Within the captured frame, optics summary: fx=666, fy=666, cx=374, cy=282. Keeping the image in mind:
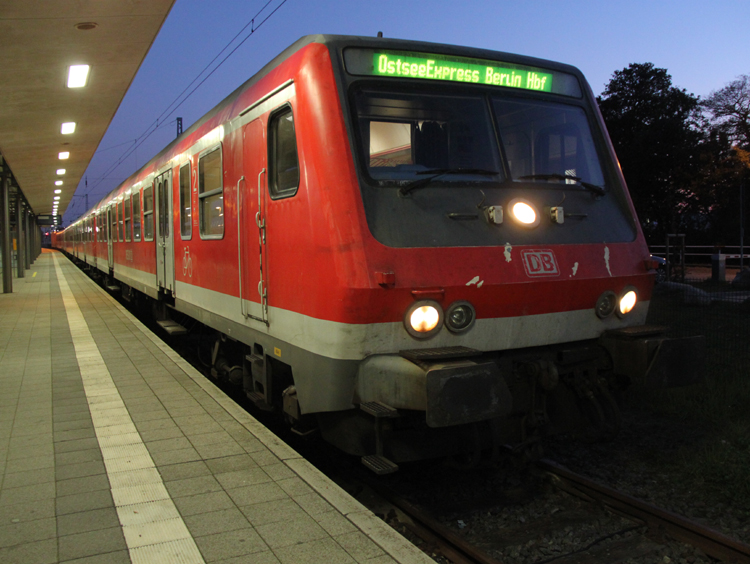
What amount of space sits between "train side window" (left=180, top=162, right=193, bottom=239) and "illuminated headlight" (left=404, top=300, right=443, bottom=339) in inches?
157

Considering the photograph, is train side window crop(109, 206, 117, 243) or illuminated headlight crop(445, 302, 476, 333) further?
train side window crop(109, 206, 117, 243)

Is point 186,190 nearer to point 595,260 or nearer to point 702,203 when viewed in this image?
point 595,260

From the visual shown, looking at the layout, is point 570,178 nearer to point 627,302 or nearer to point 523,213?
point 523,213

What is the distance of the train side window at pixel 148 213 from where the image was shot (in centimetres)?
1022

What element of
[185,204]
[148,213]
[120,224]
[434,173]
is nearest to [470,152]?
[434,173]

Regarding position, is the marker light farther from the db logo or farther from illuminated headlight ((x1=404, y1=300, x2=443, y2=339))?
illuminated headlight ((x1=404, y1=300, x2=443, y2=339))

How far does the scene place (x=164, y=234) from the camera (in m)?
8.96

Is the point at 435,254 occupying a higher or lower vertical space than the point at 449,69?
lower

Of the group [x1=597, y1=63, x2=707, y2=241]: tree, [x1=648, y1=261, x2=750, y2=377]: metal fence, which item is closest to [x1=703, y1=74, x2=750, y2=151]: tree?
[x1=597, y1=63, x2=707, y2=241]: tree

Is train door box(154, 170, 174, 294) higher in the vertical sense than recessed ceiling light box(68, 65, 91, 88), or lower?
lower

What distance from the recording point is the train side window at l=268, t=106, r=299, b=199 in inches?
176

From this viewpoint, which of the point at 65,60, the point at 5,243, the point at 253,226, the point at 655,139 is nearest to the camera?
the point at 253,226

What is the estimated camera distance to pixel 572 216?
461 cm

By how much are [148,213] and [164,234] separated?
6.35ft
